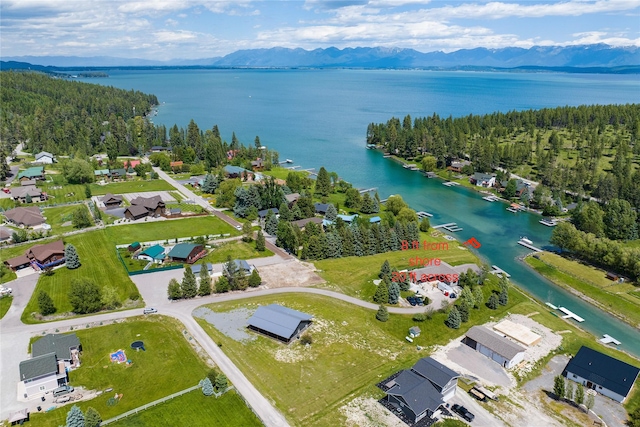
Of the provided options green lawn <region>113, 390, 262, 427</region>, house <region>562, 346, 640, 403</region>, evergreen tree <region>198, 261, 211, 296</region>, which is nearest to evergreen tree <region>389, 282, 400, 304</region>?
house <region>562, 346, 640, 403</region>

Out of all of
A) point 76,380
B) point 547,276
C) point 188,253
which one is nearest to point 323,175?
point 188,253

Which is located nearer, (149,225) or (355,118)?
(149,225)

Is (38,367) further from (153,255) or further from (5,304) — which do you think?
(153,255)

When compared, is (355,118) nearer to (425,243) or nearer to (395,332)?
(425,243)

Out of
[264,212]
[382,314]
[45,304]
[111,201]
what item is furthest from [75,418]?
[111,201]

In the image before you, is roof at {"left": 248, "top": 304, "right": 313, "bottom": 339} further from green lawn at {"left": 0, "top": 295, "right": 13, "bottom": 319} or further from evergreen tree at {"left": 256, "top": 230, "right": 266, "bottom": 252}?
green lawn at {"left": 0, "top": 295, "right": 13, "bottom": 319}
